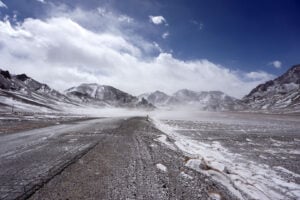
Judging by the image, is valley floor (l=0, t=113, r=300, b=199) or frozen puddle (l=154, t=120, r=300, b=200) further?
frozen puddle (l=154, t=120, r=300, b=200)

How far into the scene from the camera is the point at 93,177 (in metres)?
6.34

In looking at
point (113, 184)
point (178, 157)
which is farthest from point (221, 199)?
point (178, 157)

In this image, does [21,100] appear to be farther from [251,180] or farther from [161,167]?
[251,180]

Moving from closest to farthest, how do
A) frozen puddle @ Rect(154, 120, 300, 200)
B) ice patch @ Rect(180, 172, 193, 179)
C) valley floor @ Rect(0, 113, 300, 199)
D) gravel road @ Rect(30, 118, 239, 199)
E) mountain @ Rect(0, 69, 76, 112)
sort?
gravel road @ Rect(30, 118, 239, 199) < valley floor @ Rect(0, 113, 300, 199) < frozen puddle @ Rect(154, 120, 300, 200) < ice patch @ Rect(180, 172, 193, 179) < mountain @ Rect(0, 69, 76, 112)

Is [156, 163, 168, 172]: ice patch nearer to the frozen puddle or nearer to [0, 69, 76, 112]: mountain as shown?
the frozen puddle

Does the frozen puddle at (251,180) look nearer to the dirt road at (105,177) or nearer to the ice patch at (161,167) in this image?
the dirt road at (105,177)

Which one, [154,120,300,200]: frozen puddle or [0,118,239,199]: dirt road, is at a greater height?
[154,120,300,200]: frozen puddle

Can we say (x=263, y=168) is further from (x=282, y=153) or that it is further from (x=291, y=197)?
(x=282, y=153)

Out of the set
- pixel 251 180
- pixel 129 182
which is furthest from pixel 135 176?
pixel 251 180

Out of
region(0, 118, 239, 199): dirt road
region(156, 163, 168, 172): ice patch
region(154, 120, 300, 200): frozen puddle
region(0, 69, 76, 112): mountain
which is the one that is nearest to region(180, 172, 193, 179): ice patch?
region(0, 118, 239, 199): dirt road

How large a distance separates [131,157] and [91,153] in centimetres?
199

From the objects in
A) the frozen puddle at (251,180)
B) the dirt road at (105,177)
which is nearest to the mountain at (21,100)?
the dirt road at (105,177)

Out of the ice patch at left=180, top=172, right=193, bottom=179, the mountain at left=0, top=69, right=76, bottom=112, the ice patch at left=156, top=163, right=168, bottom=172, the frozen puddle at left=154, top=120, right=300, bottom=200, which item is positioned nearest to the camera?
the frozen puddle at left=154, top=120, right=300, bottom=200

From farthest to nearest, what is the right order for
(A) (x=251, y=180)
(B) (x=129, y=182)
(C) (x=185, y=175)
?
(A) (x=251, y=180), (C) (x=185, y=175), (B) (x=129, y=182)
